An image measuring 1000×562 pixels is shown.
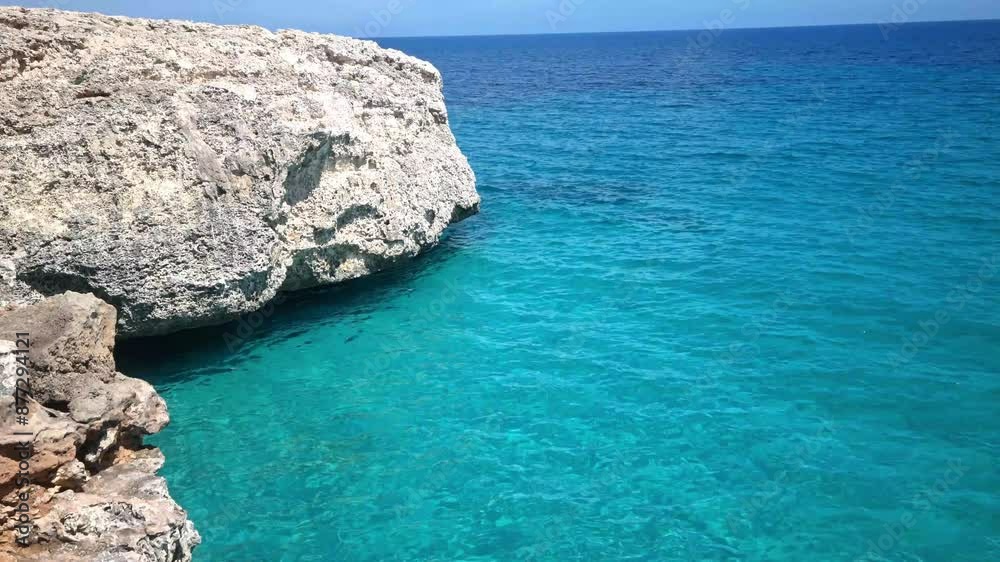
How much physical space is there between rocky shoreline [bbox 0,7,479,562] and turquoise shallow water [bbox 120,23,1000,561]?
1.80m

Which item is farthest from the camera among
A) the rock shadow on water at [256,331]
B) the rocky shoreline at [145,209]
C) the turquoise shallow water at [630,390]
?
the rock shadow on water at [256,331]

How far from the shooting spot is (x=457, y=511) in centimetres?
1005

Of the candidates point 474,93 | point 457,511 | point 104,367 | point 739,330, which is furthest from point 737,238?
→ point 474,93

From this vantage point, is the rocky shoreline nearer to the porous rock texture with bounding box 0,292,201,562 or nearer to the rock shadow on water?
the porous rock texture with bounding box 0,292,201,562

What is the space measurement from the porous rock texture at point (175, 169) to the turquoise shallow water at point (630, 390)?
1716mm

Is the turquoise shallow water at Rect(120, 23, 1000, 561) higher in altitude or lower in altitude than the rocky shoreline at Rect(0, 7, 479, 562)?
lower

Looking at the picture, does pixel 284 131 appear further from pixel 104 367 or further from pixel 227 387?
pixel 104 367

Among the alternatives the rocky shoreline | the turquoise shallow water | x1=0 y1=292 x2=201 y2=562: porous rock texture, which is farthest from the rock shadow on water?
x1=0 y1=292 x2=201 y2=562: porous rock texture

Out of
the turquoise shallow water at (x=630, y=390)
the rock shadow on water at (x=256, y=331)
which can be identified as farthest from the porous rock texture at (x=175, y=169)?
the turquoise shallow water at (x=630, y=390)

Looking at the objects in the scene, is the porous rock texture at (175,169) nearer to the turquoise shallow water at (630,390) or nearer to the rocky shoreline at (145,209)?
the rocky shoreline at (145,209)

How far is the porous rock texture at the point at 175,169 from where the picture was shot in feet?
38.7

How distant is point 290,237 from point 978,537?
12109mm

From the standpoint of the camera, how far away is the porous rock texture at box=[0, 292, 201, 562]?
6.66m

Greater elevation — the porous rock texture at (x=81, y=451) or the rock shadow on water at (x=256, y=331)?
the porous rock texture at (x=81, y=451)
